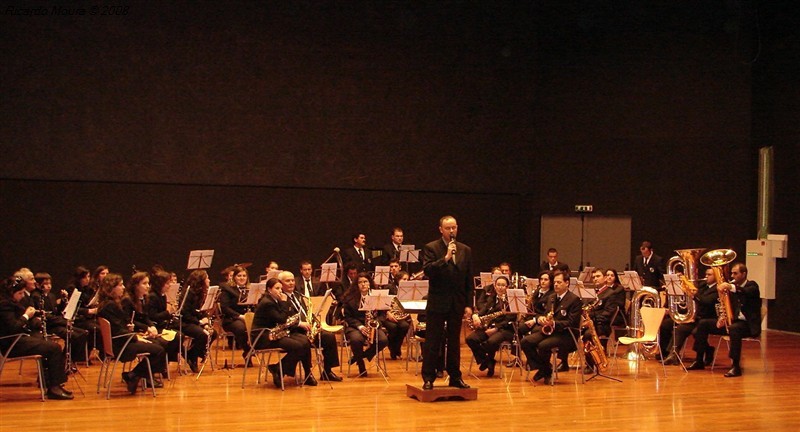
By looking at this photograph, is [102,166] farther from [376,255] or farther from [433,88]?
[433,88]

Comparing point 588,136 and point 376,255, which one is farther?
point 588,136

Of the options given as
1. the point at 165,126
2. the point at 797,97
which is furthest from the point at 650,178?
the point at 165,126

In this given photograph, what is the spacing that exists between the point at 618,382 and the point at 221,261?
8.48 m

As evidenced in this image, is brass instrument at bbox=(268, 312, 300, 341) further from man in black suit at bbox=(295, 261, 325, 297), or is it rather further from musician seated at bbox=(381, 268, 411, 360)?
musician seated at bbox=(381, 268, 411, 360)

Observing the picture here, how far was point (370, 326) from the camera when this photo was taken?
10.6 m

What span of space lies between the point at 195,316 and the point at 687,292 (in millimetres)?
6337

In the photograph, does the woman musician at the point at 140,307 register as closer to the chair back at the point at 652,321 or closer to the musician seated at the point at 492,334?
the musician seated at the point at 492,334

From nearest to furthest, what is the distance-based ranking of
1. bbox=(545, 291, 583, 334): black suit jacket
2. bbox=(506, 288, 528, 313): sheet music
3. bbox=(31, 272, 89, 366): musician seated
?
bbox=(545, 291, 583, 334): black suit jacket
bbox=(506, 288, 528, 313): sheet music
bbox=(31, 272, 89, 366): musician seated

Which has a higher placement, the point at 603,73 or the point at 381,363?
the point at 603,73

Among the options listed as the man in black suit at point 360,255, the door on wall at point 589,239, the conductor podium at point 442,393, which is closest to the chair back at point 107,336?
the conductor podium at point 442,393

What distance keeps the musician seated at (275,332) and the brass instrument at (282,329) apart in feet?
0.03

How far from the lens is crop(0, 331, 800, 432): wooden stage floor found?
7707mm

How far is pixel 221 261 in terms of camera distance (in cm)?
1631

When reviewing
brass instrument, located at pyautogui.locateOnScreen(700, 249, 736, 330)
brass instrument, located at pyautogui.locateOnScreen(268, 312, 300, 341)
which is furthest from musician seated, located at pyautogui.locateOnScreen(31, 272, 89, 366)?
brass instrument, located at pyautogui.locateOnScreen(700, 249, 736, 330)
